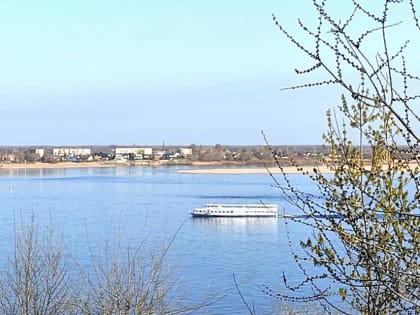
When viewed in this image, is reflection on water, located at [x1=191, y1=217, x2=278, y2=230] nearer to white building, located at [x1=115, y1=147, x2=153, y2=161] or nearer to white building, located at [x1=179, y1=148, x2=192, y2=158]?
white building, located at [x1=179, y1=148, x2=192, y2=158]

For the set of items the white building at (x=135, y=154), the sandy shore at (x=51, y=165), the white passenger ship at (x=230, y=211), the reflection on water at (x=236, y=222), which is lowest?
the reflection on water at (x=236, y=222)

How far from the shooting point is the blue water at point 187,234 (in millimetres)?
10438

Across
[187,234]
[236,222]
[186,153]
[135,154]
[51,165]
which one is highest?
[186,153]

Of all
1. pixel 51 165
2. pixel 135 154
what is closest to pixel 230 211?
pixel 51 165

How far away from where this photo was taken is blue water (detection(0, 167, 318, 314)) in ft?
34.2

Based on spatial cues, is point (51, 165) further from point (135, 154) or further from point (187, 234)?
point (187, 234)

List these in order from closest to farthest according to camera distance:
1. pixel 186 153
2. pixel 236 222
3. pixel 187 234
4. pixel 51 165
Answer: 1. pixel 187 234
2. pixel 236 222
3. pixel 51 165
4. pixel 186 153

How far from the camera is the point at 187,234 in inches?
651

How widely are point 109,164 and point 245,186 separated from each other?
118 feet

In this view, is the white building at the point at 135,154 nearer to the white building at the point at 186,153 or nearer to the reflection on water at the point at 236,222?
the white building at the point at 186,153

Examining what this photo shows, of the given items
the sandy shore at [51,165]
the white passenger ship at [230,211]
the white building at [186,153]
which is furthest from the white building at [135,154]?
the white passenger ship at [230,211]

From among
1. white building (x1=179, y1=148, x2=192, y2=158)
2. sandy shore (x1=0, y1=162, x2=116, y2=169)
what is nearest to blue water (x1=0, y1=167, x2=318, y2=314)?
sandy shore (x1=0, y1=162, x2=116, y2=169)

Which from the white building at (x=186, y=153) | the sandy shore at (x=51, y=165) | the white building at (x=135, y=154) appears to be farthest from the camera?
the white building at (x=135, y=154)

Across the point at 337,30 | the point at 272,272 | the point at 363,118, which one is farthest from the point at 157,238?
the point at 337,30
